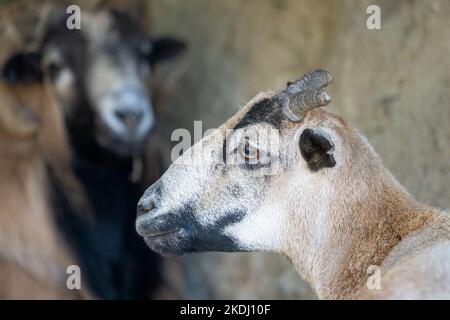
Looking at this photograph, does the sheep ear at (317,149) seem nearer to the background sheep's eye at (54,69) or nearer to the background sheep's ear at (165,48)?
the background sheep's eye at (54,69)

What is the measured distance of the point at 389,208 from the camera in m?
5.65

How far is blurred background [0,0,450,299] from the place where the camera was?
811cm

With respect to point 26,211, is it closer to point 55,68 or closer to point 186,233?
point 55,68

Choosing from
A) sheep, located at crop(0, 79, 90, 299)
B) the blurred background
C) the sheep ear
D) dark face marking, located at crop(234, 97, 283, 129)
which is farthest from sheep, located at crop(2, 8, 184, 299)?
the sheep ear

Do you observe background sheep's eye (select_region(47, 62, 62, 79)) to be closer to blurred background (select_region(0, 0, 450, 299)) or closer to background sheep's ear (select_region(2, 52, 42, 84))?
background sheep's ear (select_region(2, 52, 42, 84))

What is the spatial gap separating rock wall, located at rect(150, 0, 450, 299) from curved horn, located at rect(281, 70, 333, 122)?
223cm

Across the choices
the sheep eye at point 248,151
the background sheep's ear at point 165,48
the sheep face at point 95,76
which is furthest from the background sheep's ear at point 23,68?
the sheep eye at point 248,151

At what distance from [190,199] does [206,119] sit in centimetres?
488

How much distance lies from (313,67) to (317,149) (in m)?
4.49

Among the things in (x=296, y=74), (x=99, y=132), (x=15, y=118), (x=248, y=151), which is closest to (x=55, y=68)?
(x=15, y=118)

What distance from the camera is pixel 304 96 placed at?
18.5ft

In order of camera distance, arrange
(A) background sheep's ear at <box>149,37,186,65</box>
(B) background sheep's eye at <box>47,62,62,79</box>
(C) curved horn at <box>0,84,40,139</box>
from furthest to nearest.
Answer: (A) background sheep's ear at <box>149,37,186,65</box>, (C) curved horn at <box>0,84,40,139</box>, (B) background sheep's eye at <box>47,62,62,79</box>

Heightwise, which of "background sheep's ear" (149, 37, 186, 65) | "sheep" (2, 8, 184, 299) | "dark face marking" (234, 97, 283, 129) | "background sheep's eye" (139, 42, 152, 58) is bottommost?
"dark face marking" (234, 97, 283, 129)

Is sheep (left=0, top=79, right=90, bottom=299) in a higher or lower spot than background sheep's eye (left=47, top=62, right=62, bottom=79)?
lower
